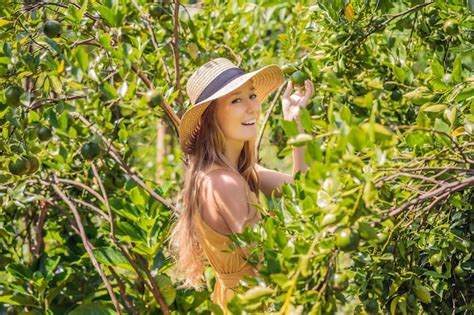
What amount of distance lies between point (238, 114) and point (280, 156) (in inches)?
8.7

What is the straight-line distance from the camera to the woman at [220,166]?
7.04ft

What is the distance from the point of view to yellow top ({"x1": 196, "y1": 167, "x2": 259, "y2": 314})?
2.17 m

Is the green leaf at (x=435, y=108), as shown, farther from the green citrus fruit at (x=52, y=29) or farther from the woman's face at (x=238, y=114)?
the green citrus fruit at (x=52, y=29)

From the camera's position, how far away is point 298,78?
229 centimetres

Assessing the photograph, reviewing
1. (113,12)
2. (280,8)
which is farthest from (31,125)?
(280,8)

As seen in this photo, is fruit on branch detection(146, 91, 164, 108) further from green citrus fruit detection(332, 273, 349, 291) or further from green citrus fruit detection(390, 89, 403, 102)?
green citrus fruit detection(390, 89, 403, 102)

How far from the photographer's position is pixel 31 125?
2014 mm

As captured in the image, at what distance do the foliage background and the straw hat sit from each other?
0.07 meters

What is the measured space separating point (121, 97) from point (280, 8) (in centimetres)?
182

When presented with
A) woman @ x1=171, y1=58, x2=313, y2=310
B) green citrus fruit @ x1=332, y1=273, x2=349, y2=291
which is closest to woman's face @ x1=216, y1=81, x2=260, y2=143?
woman @ x1=171, y1=58, x2=313, y2=310

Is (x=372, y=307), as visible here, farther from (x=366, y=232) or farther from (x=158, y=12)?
(x=158, y=12)

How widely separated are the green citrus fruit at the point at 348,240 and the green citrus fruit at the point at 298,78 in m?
0.99

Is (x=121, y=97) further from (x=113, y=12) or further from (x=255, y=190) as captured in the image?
(x=255, y=190)

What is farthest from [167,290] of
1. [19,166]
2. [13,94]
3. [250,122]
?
[13,94]
